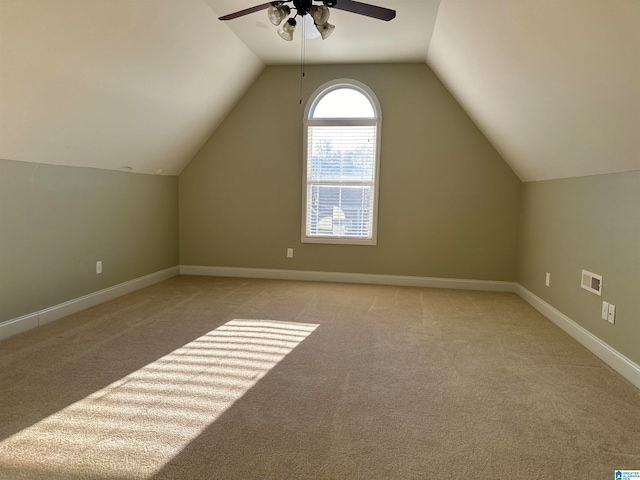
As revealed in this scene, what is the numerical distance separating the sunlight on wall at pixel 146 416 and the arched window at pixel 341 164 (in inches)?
98.3

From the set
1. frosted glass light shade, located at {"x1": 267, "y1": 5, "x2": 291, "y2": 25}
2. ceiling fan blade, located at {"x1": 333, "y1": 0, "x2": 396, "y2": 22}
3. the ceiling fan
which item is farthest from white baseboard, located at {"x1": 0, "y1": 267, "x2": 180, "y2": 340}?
ceiling fan blade, located at {"x1": 333, "y1": 0, "x2": 396, "y2": 22}

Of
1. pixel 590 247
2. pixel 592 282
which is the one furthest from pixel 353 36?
pixel 592 282

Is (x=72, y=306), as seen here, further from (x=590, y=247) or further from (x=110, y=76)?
(x=590, y=247)

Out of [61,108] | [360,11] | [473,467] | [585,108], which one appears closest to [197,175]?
[61,108]

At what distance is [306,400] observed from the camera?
232 cm

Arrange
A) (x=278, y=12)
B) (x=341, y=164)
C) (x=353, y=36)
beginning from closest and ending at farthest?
(x=278, y=12)
(x=353, y=36)
(x=341, y=164)

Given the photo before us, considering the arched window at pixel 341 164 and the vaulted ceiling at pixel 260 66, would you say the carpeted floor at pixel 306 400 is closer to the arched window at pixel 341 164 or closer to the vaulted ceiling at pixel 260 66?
the vaulted ceiling at pixel 260 66

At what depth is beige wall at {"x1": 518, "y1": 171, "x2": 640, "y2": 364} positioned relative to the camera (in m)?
2.71

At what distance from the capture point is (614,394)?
8.02ft

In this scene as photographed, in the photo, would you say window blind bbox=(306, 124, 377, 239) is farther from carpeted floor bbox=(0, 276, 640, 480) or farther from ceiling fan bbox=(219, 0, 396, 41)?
ceiling fan bbox=(219, 0, 396, 41)

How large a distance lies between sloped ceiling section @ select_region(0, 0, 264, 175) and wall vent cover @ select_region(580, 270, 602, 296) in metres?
3.74

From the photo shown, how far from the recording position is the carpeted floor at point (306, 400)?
1.78m

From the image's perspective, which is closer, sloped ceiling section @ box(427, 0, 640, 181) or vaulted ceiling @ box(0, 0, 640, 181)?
sloped ceiling section @ box(427, 0, 640, 181)

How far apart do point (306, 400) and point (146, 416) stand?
2.69 ft
